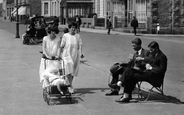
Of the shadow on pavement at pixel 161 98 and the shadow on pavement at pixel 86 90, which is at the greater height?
the shadow on pavement at pixel 86 90

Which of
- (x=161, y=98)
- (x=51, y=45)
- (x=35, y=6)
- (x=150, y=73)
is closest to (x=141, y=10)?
(x=51, y=45)

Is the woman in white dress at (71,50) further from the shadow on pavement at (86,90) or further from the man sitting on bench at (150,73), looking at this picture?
the man sitting on bench at (150,73)

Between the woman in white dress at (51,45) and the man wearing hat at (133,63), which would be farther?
the woman in white dress at (51,45)

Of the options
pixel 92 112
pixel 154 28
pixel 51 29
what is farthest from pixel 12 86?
pixel 154 28

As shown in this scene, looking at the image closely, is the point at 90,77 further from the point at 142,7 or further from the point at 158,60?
the point at 142,7

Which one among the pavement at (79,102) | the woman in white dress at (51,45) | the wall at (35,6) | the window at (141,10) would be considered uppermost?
the wall at (35,6)

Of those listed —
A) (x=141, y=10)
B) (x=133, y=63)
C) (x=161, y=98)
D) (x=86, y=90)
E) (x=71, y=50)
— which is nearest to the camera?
(x=133, y=63)

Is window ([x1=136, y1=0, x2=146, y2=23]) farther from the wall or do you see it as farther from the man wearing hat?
the wall

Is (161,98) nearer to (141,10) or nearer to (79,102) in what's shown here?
(79,102)

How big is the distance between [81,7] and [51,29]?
57175 millimetres

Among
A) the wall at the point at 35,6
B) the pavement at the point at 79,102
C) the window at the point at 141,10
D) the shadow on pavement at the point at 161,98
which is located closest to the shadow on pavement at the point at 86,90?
the pavement at the point at 79,102

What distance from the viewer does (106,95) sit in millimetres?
9859

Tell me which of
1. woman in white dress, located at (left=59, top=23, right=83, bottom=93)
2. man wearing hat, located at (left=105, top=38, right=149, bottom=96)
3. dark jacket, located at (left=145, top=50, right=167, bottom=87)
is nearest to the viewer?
dark jacket, located at (left=145, top=50, right=167, bottom=87)

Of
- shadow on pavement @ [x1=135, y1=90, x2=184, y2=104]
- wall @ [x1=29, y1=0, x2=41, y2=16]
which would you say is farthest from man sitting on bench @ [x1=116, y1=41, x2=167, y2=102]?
wall @ [x1=29, y1=0, x2=41, y2=16]
